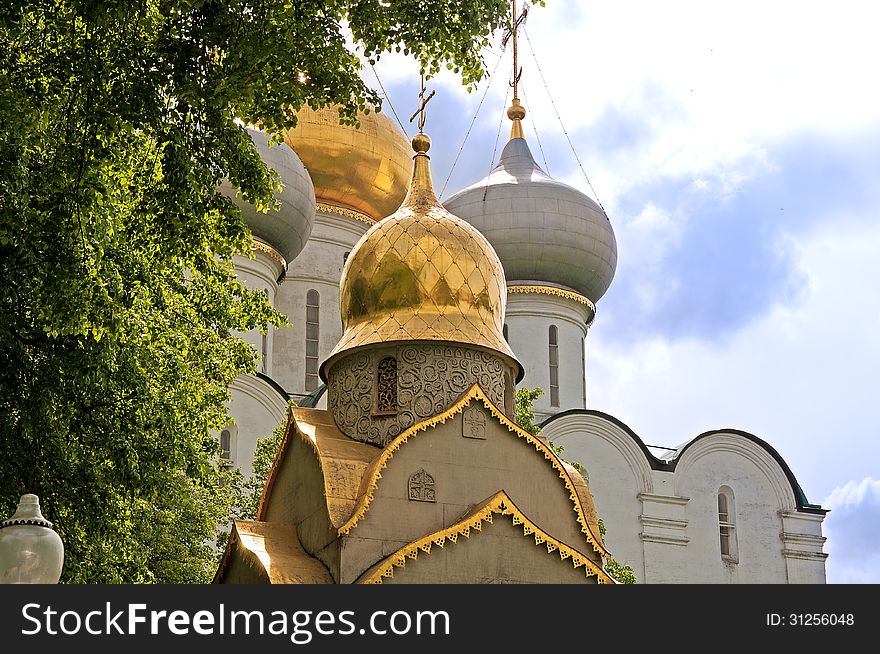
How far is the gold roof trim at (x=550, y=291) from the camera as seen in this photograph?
86.2ft

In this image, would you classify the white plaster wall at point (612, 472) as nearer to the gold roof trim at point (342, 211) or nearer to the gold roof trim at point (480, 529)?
the gold roof trim at point (342, 211)

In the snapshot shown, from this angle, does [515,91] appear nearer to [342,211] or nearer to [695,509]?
[342,211]

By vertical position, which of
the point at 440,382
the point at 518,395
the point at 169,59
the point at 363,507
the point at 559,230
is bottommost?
the point at 363,507

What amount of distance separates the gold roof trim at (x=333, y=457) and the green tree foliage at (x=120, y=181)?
1097 millimetres

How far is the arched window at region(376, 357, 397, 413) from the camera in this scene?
1234 centimetres

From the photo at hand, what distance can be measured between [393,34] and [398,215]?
145 inches

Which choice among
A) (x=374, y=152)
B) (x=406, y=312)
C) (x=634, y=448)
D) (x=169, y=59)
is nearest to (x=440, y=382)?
(x=406, y=312)

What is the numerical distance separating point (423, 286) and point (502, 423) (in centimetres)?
154

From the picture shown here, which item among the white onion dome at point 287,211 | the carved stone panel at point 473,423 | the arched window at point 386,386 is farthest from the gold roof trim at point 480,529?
the white onion dome at point 287,211

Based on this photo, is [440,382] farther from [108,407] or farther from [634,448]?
[634,448]

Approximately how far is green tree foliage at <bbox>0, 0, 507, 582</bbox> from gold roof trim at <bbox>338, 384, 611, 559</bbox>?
1.35 metres

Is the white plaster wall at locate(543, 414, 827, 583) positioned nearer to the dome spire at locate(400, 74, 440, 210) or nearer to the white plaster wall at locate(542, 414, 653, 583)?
the white plaster wall at locate(542, 414, 653, 583)

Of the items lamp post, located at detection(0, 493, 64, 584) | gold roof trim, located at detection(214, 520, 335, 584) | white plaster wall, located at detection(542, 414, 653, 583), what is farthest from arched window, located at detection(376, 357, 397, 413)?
white plaster wall, located at detection(542, 414, 653, 583)

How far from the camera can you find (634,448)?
81.0ft
